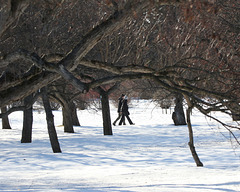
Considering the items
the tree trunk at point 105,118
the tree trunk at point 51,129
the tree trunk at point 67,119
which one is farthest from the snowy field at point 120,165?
the tree trunk at point 67,119

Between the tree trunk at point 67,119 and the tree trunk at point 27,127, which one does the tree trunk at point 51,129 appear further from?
the tree trunk at point 67,119

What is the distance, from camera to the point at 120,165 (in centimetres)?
1271

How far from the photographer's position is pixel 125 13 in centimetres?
745

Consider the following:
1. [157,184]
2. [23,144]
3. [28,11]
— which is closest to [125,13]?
[157,184]

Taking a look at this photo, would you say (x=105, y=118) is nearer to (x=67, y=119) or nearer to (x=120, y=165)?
(x=67, y=119)

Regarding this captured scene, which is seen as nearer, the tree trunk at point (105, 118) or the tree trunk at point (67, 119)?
the tree trunk at point (105, 118)

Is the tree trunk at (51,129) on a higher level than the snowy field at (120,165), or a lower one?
higher

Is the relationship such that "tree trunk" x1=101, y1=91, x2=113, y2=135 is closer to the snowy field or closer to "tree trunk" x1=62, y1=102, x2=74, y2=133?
the snowy field

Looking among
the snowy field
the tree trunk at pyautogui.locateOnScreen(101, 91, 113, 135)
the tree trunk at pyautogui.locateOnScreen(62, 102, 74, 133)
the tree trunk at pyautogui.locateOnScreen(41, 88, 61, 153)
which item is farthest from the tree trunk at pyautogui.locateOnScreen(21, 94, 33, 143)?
the tree trunk at pyautogui.locateOnScreen(101, 91, 113, 135)

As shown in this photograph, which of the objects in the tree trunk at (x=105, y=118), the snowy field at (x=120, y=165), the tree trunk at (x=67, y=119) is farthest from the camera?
the tree trunk at (x=67, y=119)

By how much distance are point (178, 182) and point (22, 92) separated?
3.58 m

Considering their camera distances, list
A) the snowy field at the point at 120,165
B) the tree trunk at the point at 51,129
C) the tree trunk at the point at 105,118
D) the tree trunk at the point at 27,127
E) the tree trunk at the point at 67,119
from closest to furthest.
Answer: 1. the snowy field at the point at 120,165
2. the tree trunk at the point at 51,129
3. the tree trunk at the point at 27,127
4. the tree trunk at the point at 105,118
5. the tree trunk at the point at 67,119

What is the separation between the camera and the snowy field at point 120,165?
28.9ft

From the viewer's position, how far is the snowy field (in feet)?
28.9
